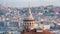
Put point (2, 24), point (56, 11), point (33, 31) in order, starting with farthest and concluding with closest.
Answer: point (56, 11)
point (2, 24)
point (33, 31)

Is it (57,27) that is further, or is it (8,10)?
(8,10)

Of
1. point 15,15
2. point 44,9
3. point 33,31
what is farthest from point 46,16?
point 33,31

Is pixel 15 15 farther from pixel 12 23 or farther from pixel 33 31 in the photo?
pixel 33 31

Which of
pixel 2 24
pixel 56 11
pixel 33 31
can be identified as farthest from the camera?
pixel 56 11

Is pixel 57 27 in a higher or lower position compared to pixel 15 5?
lower

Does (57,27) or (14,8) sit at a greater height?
(14,8)

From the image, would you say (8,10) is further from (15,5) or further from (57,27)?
(57,27)

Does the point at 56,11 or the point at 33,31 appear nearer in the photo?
the point at 33,31

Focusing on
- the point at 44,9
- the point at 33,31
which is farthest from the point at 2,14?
the point at 33,31
